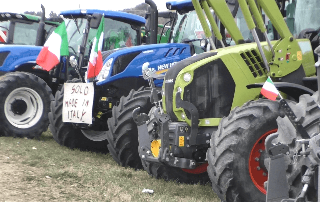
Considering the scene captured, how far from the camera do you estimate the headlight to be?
739 cm

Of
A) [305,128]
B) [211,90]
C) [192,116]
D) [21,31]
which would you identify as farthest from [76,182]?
[21,31]

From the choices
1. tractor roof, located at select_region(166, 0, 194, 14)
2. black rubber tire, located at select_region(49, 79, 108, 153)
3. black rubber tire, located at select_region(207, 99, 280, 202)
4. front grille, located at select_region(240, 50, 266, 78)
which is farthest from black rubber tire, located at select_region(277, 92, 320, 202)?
black rubber tire, located at select_region(49, 79, 108, 153)

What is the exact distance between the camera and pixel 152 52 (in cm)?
722

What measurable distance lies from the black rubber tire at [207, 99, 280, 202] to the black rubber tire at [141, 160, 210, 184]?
4.47ft

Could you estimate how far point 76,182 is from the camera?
5512 millimetres

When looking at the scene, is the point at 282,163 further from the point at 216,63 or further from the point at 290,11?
the point at 290,11

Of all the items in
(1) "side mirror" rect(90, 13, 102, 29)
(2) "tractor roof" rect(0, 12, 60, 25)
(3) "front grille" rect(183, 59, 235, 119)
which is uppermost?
(2) "tractor roof" rect(0, 12, 60, 25)

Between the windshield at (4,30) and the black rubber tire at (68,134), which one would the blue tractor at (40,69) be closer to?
the black rubber tire at (68,134)

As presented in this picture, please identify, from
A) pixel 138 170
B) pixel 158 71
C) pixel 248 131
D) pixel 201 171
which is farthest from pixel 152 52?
pixel 248 131

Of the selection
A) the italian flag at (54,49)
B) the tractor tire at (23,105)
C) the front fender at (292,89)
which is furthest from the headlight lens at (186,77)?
the tractor tire at (23,105)

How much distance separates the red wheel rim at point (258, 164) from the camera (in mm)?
4305

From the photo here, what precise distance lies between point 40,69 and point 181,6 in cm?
343

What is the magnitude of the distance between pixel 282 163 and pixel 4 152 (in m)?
4.93

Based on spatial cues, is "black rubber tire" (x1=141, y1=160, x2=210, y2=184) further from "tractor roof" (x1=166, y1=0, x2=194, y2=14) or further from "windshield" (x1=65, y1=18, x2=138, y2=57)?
"windshield" (x1=65, y1=18, x2=138, y2=57)
